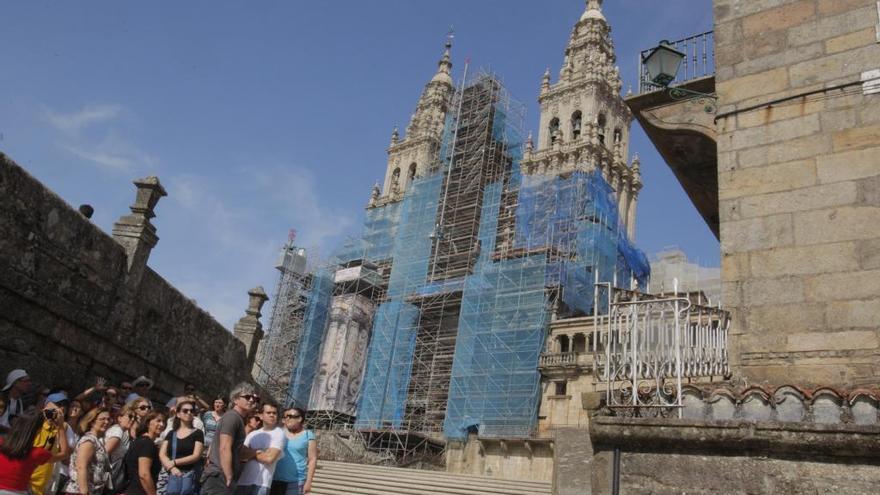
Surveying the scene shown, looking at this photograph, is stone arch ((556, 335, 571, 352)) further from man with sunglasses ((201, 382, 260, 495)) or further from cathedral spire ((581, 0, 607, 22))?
man with sunglasses ((201, 382, 260, 495))

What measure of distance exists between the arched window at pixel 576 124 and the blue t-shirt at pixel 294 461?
Answer: 40149 mm

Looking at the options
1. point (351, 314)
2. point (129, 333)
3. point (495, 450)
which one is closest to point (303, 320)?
point (351, 314)

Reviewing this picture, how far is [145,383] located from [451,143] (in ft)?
135

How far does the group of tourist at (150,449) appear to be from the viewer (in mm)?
4215

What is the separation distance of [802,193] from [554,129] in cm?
4046

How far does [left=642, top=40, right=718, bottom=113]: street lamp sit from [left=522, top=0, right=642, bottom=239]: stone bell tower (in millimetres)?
33667

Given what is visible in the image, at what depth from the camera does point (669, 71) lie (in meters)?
6.92

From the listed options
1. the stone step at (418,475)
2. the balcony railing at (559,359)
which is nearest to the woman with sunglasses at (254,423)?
the stone step at (418,475)

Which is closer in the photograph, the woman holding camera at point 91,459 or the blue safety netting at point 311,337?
the woman holding camera at point 91,459

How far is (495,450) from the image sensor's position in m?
30.7

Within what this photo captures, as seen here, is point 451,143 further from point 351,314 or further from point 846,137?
point 846,137

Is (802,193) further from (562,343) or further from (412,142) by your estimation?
(412,142)

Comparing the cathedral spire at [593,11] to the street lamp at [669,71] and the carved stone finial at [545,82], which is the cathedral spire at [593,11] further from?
the street lamp at [669,71]

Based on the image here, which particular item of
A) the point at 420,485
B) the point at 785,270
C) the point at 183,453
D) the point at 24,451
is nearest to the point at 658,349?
the point at 785,270
